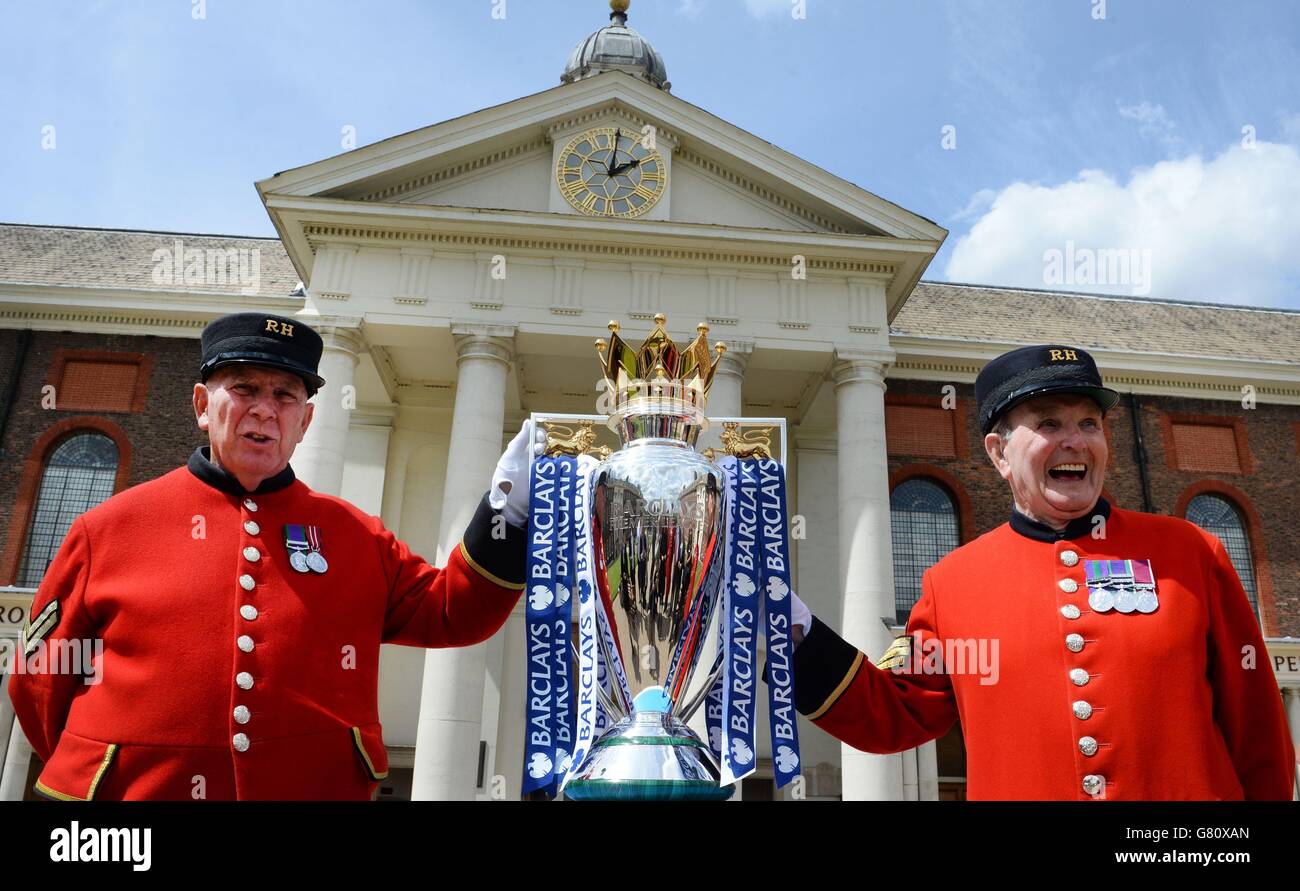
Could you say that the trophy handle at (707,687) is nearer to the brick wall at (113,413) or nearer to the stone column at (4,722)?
the stone column at (4,722)

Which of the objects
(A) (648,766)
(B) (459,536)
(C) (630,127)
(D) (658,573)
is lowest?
(A) (648,766)

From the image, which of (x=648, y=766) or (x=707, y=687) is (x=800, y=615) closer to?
(x=707, y=687)

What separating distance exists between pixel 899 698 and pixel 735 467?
43.4 inches

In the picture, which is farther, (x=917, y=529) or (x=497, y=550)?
(x=917, y=529)

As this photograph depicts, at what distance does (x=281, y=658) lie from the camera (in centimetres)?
315

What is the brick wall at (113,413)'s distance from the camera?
22.0 m

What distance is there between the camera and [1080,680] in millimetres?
3084

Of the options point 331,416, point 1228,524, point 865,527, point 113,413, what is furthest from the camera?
point 1228,524

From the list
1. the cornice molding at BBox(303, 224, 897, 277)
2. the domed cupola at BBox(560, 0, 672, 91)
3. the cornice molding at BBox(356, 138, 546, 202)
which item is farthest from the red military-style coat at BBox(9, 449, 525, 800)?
the domed cupola at BBox(560, 0, 672, 91)

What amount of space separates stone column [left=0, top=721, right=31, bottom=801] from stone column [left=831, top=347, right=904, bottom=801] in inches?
560

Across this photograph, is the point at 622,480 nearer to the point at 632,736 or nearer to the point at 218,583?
the point at 632,736

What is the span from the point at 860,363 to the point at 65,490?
18.2 m

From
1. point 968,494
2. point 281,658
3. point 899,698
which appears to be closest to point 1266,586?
point 968,494

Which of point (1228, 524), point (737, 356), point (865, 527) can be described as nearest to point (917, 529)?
point (865, 527)
